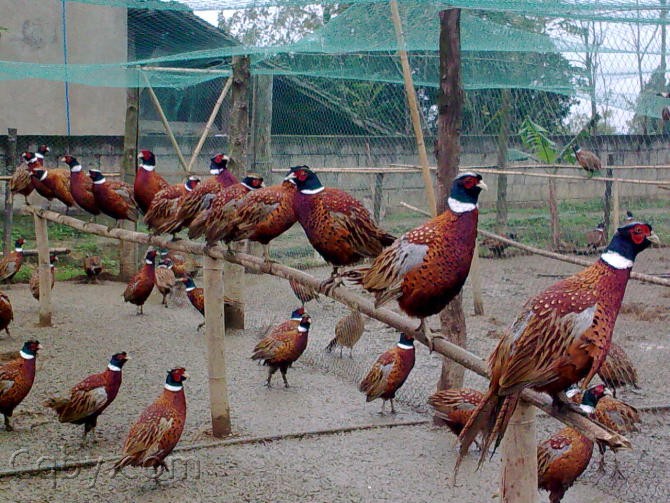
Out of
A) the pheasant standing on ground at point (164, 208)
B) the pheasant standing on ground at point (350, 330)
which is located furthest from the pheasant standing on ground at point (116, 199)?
the pheasant standing on ground at point (350, 330)

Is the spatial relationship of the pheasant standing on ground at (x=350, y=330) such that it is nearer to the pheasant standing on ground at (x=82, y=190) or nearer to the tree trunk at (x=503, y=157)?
the pheasant standing on ground at (x=82, y=190)

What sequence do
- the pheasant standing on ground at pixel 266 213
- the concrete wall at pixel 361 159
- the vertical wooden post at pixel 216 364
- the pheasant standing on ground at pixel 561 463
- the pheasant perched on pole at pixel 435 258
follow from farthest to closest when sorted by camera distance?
the concrete wall at pixel 361 159 < the vertical wooden post at pixel 216 364 < the pheasant standing on ground at pixel 266 213 < the pheasant standing on ground at pixel 561 463 < the pheasant perched on pole at pixel 435 258

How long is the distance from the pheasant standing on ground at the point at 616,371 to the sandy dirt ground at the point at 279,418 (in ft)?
0.59

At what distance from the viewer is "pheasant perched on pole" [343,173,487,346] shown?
344 cm

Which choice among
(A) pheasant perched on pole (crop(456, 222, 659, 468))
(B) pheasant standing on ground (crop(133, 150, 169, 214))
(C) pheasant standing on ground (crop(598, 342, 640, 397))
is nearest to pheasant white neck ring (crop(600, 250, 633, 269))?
(A) pheasant perched on pole (crop(456, 222, 659, 468))

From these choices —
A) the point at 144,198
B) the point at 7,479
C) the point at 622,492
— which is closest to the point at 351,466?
the point at 622,492

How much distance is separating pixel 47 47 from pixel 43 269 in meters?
6.02

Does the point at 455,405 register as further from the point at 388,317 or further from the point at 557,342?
the point at 557,342

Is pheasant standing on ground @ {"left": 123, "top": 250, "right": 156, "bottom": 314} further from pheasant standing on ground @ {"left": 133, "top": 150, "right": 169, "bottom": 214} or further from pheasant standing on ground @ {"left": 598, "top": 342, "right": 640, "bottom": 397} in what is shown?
pheasant standing on ground @ {"left": 598, "top": 342, "right": 640, "bottom": 397}

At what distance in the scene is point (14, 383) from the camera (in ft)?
17.2

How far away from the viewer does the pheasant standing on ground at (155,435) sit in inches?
168

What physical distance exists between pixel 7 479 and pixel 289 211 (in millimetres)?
2121

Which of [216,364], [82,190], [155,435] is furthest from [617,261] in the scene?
[82,190]

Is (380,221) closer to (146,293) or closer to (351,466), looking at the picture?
(146,293)
